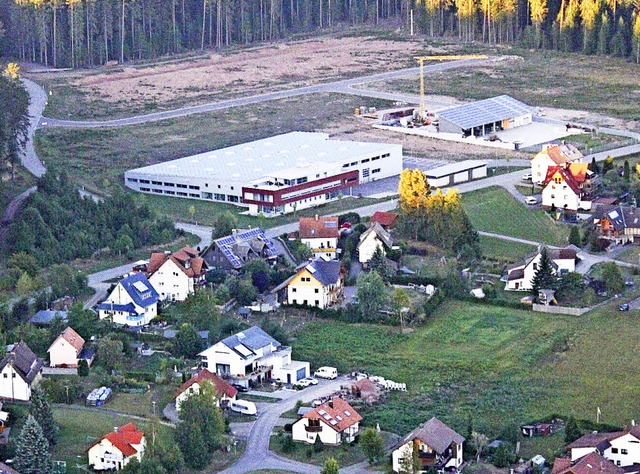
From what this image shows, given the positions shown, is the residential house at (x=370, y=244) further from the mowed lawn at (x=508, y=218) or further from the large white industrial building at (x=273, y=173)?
the large white industrial building at (x=273, y=173)

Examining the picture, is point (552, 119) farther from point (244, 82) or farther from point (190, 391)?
point (190, 391)

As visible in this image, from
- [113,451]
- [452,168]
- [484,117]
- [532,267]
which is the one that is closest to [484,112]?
[484,117]

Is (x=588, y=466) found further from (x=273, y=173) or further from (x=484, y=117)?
(x=484, y=117)

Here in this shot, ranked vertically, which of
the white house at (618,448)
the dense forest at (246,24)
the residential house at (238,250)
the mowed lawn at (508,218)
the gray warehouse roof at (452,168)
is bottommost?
the white house at (618,448)

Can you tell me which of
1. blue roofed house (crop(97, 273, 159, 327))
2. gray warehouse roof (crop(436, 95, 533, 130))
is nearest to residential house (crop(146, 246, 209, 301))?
blue roofed house (crop(97, 273, 159, 327))

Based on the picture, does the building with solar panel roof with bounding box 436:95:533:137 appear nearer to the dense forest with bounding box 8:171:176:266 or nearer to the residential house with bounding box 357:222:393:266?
the dense forest with bounding box 8:171:176:266

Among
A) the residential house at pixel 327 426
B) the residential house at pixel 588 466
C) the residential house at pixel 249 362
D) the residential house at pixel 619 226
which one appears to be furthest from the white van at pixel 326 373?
the residential house at pixel 619 226
